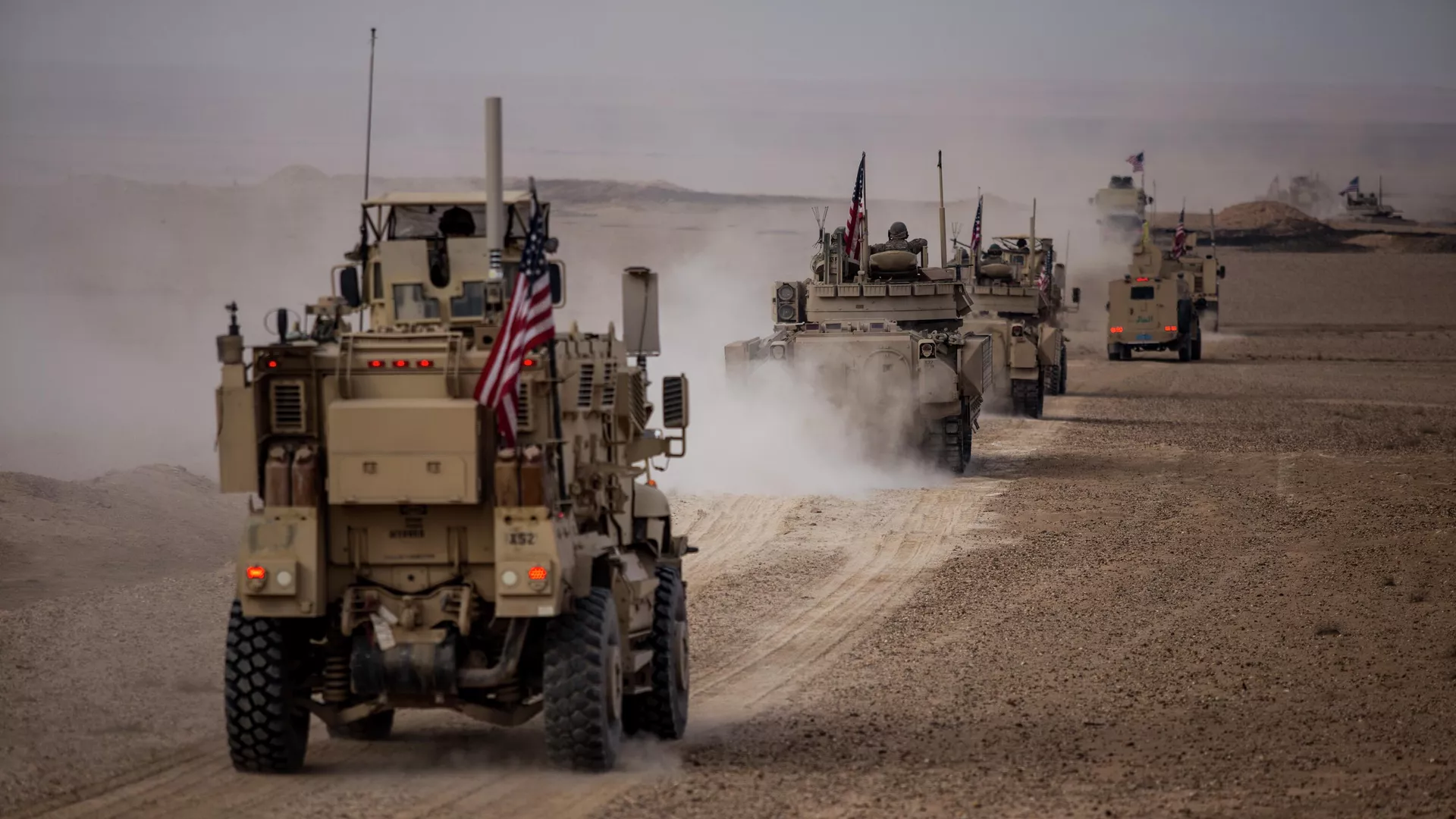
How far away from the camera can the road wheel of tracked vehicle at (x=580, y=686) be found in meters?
9.16

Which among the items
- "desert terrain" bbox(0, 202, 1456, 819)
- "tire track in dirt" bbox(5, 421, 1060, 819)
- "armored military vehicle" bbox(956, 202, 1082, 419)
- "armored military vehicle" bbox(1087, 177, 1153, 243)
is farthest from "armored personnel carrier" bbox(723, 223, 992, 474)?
"armored military vehicle" bbox(1087, 177, 1153, 243)

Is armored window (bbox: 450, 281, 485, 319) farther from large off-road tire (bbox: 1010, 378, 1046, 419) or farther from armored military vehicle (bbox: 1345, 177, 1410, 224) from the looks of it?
armored military vehicle (bbox: 1345, 177, 1410, 224)

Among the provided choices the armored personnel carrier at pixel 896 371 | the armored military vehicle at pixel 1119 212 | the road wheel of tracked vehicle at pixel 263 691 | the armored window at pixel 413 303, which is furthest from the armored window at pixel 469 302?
the armored military vehicle at pixel 1119 212

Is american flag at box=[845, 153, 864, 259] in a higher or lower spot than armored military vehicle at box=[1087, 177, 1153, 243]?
lower

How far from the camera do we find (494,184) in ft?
31.5

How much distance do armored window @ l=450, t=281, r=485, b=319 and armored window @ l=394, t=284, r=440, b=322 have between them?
92 mm

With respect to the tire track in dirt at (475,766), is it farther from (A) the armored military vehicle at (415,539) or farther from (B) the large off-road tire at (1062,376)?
(B) the large off-road tire at (1062,376)

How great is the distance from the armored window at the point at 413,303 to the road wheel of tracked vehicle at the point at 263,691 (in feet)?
6.24

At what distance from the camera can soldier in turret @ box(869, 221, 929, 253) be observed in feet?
91.0

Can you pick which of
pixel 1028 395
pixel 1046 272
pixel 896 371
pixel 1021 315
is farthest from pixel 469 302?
pixel 1046 272

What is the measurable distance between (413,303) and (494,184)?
42.5 inches

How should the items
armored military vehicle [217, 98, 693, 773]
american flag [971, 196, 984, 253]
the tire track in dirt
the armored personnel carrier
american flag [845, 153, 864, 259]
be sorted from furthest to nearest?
american flag [971, 196, 984, 253] → american flag [845, 153, 864, 259] → the armored personnel carrier → the tire track in dirt → armored military vehicle [217, 98, 693, 773]

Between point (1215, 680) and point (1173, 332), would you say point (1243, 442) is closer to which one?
point (1215, 680)

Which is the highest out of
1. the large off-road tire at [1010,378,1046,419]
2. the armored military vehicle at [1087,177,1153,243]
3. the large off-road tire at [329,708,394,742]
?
the armored military vehicle at [1087,177,1153,243]
